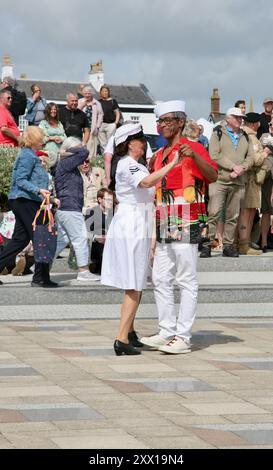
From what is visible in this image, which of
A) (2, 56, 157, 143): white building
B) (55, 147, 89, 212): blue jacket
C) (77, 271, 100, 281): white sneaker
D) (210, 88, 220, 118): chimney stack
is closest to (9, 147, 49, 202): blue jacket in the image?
(55, 147, 89, 212): blue jacket

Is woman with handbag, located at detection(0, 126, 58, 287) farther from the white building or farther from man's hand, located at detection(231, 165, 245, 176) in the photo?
the white building

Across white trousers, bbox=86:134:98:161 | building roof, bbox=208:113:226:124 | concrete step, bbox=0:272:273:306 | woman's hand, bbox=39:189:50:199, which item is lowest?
concrete step, bbox=0:272:273:306

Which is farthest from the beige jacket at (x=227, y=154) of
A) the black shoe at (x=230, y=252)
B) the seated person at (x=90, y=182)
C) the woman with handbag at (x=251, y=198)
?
the seated person at (x=90, y=182)

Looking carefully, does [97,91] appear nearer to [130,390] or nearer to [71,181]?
[71,181]

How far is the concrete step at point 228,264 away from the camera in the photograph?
53.0 ft

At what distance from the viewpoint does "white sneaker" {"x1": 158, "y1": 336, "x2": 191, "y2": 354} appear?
10352mm

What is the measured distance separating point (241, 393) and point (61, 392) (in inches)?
46.9

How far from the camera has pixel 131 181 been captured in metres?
10.2

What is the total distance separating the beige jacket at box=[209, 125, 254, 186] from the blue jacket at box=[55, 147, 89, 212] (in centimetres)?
276

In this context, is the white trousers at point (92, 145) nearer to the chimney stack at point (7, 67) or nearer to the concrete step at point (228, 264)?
the concrete step at point (228, 264)

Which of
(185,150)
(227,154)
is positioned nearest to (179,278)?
(185,150)

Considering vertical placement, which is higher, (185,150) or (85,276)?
(185,150)

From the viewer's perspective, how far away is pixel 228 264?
16484 millimetres

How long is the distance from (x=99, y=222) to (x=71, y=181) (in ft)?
3.57
